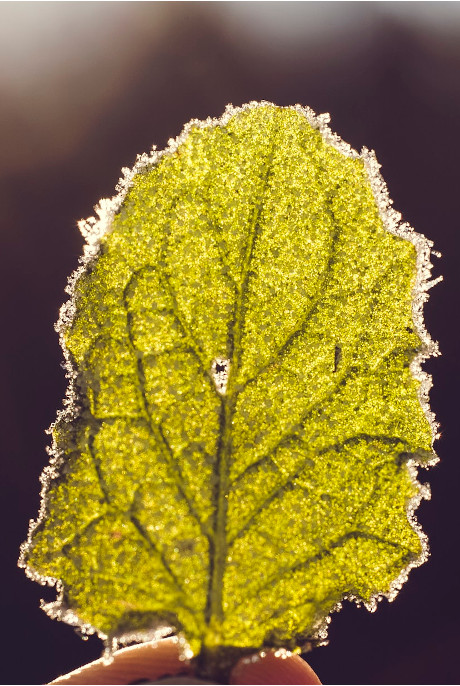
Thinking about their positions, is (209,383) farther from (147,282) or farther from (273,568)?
(273,568)

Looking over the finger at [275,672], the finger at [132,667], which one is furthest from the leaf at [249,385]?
the finger at [132,667]

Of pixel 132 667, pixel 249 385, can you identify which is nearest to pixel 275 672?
pixel 132 667

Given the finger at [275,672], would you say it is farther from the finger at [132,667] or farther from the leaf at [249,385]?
the leaf at [249,385]

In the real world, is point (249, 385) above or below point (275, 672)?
above

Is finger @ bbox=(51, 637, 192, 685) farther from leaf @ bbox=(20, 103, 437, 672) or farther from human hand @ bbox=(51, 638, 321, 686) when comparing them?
leaf @ bbox=(20, 103, 437, 672)

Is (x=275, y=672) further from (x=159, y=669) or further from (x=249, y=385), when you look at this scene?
(x=249, y=385)

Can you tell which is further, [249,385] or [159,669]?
[159,669]

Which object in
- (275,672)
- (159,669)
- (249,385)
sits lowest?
(275,672)
